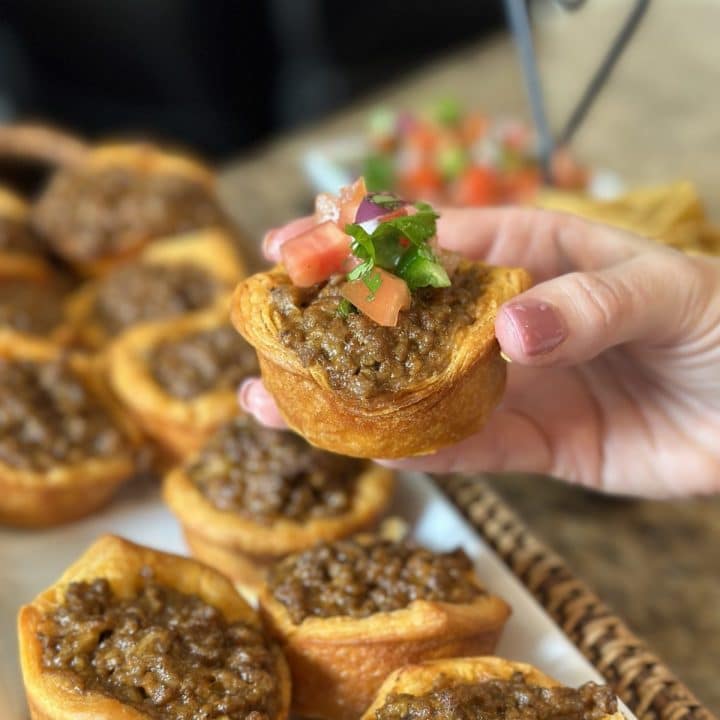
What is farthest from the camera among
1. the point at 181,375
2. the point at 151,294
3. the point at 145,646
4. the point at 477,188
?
the point at 477,188

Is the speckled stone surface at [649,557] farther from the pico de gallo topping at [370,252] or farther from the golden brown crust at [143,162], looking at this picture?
the golden brown crust at [143,162]

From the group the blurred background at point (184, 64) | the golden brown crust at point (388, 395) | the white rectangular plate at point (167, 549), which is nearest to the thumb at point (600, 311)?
the golden brown crust at point (388, 395)

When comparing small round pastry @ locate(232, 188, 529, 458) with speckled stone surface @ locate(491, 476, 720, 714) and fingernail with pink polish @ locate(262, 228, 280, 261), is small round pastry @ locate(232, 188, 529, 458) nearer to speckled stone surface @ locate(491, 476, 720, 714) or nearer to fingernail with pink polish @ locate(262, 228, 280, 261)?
fingernail with pink polish @ locate(262, 228, 280, 261)

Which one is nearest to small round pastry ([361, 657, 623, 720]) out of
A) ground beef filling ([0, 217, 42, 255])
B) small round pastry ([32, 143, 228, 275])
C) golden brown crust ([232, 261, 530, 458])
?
golden brown crust ([232, 261, 530, 458])

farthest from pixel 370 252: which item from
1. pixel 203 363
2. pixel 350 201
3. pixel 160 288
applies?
pixel 160 288

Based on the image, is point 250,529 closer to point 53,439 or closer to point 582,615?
point 53,439
